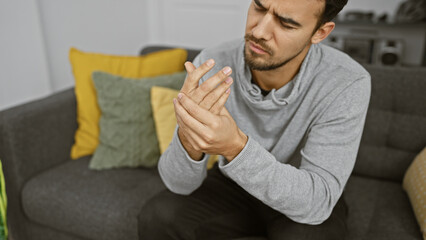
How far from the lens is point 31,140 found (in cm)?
155

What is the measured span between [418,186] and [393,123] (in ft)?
0.94

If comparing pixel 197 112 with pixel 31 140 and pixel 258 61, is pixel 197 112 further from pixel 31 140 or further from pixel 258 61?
pixel 31 140

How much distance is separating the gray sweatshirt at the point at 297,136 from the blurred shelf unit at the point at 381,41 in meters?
1.96

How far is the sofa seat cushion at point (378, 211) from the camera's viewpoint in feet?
3.99

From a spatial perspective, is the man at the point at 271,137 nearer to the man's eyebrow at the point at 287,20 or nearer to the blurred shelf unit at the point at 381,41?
the man's eyebrow at the point at 287,20

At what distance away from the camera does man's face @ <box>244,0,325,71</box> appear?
104 cm

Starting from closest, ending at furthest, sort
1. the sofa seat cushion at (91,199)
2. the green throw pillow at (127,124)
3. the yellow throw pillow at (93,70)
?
the sofa seat cushion at (91,199), the green throw pillow at (127,124), the yellow throw pillow at (93,70)

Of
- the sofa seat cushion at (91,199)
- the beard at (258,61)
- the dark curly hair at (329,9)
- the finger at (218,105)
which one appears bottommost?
the sofa seat cushion at (91,199)

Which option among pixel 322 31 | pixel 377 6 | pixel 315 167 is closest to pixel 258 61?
pixel 322 31

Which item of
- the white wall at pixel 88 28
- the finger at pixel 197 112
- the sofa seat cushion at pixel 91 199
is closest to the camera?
the finger at pixel 197 112

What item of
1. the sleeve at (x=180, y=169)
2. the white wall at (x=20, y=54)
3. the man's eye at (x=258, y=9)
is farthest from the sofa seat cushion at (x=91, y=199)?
the white wall at (x=20, y=54)

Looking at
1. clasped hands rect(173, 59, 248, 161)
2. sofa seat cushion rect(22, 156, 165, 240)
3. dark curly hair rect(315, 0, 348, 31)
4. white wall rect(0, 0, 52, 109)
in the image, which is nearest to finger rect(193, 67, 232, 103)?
clasped hands rect(173, 59, 248, 161)

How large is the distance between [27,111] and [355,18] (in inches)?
100

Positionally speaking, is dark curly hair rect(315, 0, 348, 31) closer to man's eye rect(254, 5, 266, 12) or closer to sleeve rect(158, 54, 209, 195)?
man's eye rect(254, 5, 266, 12)
